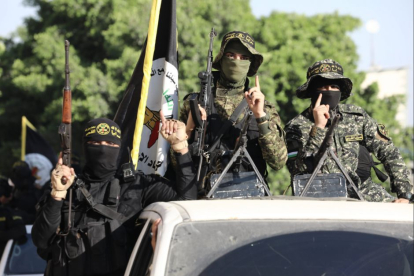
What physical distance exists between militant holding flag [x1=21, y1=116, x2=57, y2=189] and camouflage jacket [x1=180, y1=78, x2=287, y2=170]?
29.1 ft

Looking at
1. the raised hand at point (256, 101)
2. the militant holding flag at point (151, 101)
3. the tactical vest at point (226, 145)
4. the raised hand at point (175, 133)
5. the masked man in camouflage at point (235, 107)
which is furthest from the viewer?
the militant holding flag at point (151, 101)

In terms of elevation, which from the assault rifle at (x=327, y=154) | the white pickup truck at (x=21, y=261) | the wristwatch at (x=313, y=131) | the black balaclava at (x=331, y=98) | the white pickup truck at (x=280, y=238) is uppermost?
the black balaclava at (x=331, y=98)

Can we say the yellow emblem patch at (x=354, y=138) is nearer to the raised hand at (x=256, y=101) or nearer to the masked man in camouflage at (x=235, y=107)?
the masked man in camouflage at (x=235, y=107)

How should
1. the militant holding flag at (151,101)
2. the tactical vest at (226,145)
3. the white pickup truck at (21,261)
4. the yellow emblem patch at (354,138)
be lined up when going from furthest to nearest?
1. the white pickup truck at (21,261)
2. the militant holding flag at (151,101)
3. the yellow emblem patch at (354,138)
4. the tactical vest at (226,145)

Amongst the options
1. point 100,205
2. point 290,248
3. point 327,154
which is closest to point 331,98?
point 327,154

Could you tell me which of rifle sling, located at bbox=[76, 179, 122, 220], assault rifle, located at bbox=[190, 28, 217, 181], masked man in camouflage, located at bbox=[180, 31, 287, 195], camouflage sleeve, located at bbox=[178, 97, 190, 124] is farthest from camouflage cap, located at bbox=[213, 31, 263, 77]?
rifle sling, located at bbox=[76, 179, 122, 220]

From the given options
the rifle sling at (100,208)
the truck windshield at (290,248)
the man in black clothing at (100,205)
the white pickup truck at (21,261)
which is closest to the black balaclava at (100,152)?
the man in black clothing at (100,205)

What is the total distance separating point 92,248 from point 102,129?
0.72m

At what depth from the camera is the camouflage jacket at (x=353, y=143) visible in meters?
4.73

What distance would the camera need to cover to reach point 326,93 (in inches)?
187

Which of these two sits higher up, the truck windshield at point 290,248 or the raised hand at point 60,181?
the raised hand at point 60,181

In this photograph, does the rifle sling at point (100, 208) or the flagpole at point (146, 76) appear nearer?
the rifle sling at point (100, 208)

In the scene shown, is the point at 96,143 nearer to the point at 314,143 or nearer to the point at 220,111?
the point at 220,111

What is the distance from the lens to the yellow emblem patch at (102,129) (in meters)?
4.00
